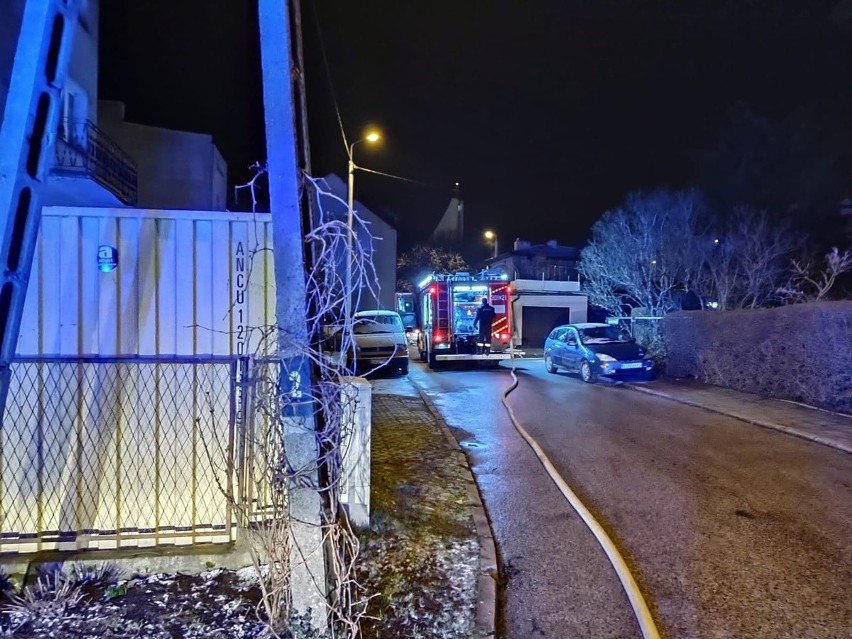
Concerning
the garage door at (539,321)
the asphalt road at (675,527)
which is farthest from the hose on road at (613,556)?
the garage door at (539,321)

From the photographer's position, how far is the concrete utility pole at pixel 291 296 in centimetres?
314

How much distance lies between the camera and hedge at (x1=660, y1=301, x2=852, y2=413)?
10930mm

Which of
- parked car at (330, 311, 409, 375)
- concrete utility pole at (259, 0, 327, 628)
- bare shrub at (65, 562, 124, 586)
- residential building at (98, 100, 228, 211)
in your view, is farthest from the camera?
residential building at (98, 100, 228, 211)

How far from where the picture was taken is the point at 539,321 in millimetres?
33969

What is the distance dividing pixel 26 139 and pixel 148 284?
1673mm

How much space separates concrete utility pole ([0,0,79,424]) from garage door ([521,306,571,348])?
3139 centimetres

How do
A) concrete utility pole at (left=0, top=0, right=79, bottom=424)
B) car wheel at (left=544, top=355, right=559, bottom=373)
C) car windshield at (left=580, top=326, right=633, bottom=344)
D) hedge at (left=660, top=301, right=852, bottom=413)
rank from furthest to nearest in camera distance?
car wheel at (left=544, top=355, right=559, bottom=373), car windshield at (left=580, top=326, right=633, bottom=344), hedge at (left=660, top=301, right=852, bottom=413), concrete utility pole at (left=0, top=0, right=79, bottom=424)

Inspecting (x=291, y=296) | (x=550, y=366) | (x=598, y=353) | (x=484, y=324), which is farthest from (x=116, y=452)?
(x=550, y=366)

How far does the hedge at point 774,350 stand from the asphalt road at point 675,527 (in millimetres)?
2220

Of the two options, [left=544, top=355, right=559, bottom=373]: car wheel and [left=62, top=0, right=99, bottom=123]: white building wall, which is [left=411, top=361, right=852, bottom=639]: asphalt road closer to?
[left=544, top=355, right=559, bottom=373]: car wheel

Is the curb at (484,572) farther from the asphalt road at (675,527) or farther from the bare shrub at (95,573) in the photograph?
the bare shrub at (95,573)

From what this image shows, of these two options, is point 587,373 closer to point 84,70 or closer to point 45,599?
Result: point 84,70

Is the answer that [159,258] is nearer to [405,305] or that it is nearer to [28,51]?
[28,51]

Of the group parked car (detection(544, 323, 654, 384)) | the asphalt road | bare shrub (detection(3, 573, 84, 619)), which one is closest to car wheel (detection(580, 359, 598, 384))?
parked car (detection(544, 323, 654, 384))
